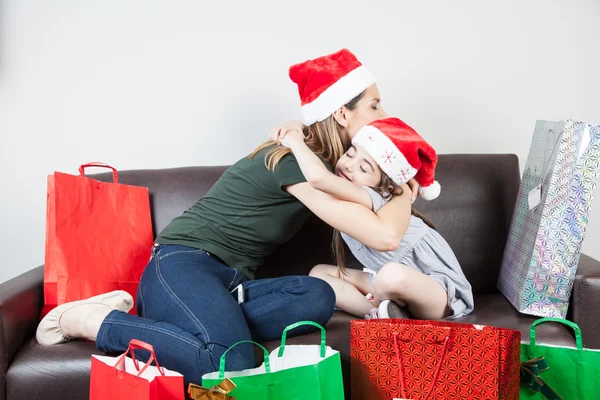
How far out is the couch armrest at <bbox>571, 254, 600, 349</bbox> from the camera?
5.92ft

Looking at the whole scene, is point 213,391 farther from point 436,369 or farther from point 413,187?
point 413,187

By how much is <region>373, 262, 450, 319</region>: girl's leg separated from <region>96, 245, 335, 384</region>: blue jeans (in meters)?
0.16

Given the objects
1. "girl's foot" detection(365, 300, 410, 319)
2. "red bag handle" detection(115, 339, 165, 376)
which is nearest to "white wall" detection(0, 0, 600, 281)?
"girl's foot" detection(365, 300, 410, 319)

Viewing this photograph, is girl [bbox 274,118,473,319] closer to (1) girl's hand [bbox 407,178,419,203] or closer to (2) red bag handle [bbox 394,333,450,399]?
(1) girl's hand [bbox 407,178,419,203]

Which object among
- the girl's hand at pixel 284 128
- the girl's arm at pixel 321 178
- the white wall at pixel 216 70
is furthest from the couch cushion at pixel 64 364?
the white wall at pixel 216 70

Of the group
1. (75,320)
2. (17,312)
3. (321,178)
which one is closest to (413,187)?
(321,178)

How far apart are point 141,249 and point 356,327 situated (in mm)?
885

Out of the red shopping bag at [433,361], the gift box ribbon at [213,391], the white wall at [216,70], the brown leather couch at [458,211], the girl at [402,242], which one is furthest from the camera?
the white wall at [216,70]

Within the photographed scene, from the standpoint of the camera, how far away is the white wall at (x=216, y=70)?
8.21 ft

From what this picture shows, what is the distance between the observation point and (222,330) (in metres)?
1.57

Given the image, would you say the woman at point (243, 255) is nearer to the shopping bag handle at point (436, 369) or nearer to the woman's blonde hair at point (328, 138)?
the woman's blonde hair at point (328, 138)

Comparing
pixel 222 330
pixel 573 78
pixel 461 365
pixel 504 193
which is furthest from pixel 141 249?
pixel 573 78

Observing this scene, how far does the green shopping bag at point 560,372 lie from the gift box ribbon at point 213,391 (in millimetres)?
719

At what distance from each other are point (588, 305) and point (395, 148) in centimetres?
71
